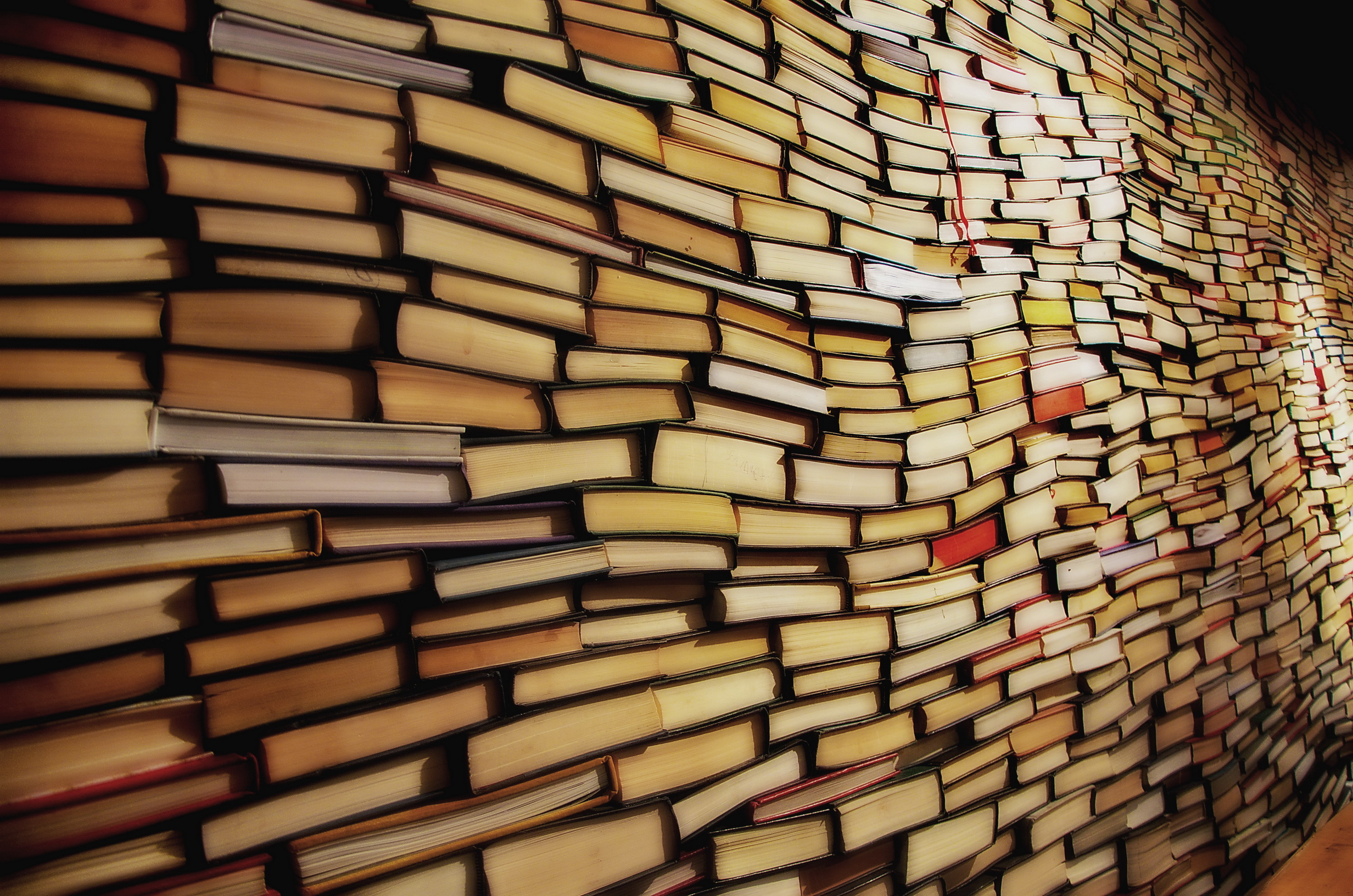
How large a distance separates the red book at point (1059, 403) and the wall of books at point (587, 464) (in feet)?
0.04

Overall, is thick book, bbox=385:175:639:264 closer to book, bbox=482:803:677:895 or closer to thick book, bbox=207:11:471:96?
thick book, bbox=207:11:471:96

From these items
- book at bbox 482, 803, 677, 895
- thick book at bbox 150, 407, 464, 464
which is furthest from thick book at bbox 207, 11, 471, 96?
book at bbox 482, 803, 677, 895

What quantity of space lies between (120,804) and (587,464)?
1.75 feet

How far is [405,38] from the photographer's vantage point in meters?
0.79

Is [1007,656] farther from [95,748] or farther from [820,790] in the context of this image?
[95,748]

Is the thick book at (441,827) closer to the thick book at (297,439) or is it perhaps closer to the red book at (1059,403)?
the thick book at (297,439)

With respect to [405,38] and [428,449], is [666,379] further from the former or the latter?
[405,38]

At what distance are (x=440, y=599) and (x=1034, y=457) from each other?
3.88 ft

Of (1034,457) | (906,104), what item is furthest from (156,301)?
(1034,457)

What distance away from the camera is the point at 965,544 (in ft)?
4.08

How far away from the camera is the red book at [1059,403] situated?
1.41 m

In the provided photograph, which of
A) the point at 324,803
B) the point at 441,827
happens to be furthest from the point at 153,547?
the point at 441,827

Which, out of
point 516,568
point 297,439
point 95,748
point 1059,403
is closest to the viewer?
point 95,748

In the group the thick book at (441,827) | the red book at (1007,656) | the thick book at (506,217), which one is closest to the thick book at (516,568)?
the thick book at (441,827)
